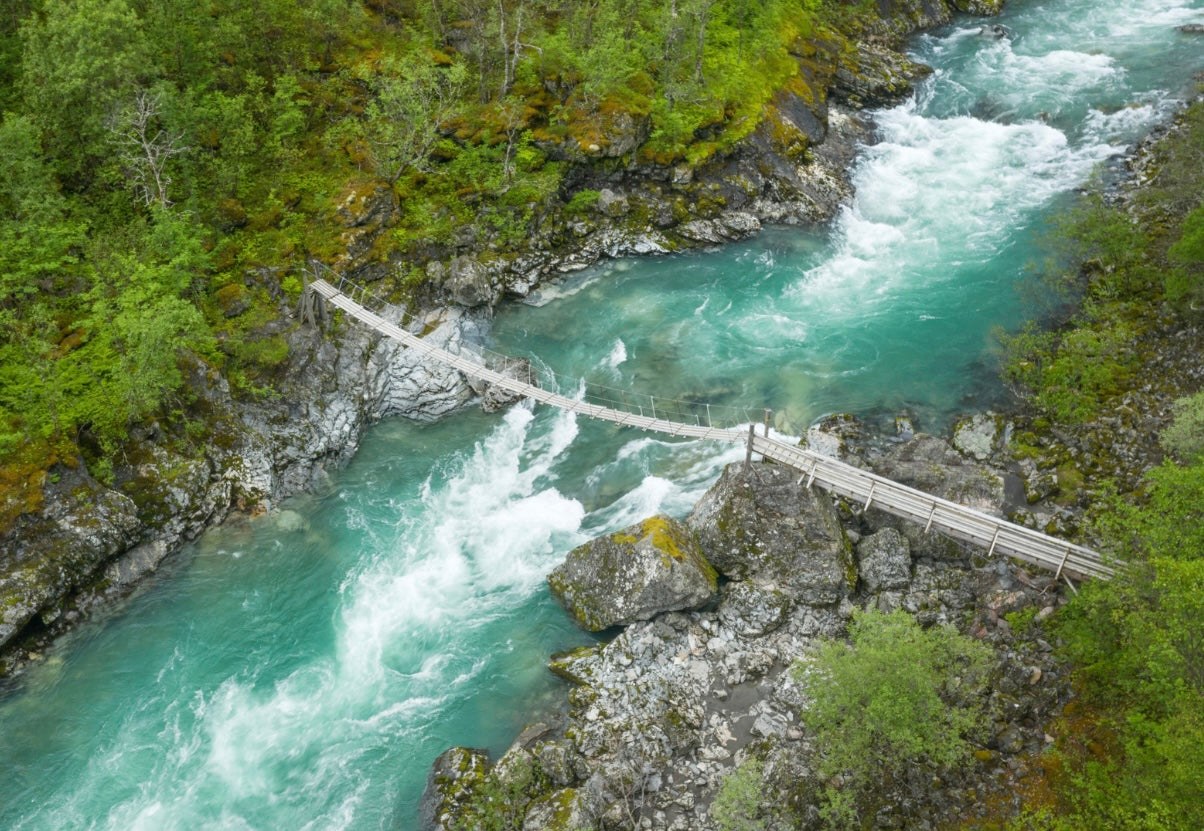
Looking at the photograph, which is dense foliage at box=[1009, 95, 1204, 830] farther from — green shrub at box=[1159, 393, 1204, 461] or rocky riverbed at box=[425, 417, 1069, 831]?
rocky riverbed at box=[425, 417, 1069, 831]

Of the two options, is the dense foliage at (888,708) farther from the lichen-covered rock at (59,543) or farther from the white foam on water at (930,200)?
the lichen-covered rock at (59,543)

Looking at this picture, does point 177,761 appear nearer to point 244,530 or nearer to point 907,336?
point 244,530

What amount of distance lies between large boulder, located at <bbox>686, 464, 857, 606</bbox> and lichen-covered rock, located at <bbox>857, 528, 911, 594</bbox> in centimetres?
47

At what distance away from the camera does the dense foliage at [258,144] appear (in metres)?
30.1

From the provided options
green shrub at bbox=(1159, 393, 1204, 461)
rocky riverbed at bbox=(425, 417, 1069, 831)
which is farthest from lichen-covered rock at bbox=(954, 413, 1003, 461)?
green shrub at bbox=(1159, 393, 1204, 461)

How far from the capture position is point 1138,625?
58.7ft

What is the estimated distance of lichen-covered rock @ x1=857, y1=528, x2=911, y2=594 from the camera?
2500cm

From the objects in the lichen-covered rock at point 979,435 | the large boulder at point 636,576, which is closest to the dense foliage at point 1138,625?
the lichen-covered rock at point 979,435

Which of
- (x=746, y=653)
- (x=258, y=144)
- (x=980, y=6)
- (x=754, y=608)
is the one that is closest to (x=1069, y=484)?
(x=754, y=608)

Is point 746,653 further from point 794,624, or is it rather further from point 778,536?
point 778,536

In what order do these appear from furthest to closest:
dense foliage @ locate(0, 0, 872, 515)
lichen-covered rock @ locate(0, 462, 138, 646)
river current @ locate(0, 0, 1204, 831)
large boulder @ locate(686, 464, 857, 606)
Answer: dense foliage @ locate(0, 0, 872, 515)
lichen-covered rock @ locate(0, 462, 138, 646)
large boulder @ locate(686, 464, 857, 606)
river current @ locate(0, 0, 1204, 831)

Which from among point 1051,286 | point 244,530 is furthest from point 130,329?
point 1051,286

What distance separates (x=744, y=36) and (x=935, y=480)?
1424 inches

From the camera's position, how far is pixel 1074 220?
3584 centimetres
